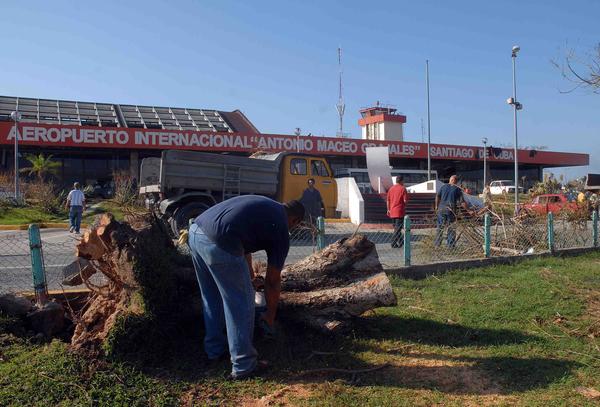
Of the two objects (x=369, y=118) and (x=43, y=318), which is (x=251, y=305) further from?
(x=369, y=118)

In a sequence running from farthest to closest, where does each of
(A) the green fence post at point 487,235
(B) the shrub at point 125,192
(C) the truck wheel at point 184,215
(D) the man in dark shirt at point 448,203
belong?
(B) the shrub at point 125,192 < (C) the truck wheel at point 184,215 < (D) the man in dark shirt at point 448,203 < (A) the green fence post at point 487,235

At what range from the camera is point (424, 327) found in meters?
4.83

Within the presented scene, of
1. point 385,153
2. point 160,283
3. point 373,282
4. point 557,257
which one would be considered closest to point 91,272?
point 160,283

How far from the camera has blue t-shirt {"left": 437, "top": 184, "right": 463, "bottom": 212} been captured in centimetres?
910

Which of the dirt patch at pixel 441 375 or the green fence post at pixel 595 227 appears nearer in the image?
the dirt patch at pixel 441 375

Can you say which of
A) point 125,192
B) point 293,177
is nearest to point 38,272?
point 293,177

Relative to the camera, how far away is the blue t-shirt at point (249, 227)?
11.7 feet

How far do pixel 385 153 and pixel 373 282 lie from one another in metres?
14.7

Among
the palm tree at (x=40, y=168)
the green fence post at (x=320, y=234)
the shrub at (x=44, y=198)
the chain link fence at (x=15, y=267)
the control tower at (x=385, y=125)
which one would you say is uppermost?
the control tower at (x=385, y=125)

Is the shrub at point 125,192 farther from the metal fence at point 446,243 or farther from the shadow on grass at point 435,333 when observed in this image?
the shadow on grass at point 435,333

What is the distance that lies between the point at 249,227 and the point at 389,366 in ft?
5.02

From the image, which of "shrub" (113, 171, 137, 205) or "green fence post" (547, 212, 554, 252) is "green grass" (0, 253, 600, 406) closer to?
"green fence post" (547, 212, 554, 252)

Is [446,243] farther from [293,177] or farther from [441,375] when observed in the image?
[293,177]

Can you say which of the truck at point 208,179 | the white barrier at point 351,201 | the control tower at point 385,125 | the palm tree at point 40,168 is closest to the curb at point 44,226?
the truck at point 208,179
